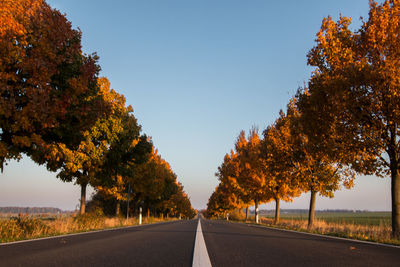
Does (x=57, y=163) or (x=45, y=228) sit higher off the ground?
(x=57, y=163)

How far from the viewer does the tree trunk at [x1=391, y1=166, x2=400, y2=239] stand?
11.7 metres

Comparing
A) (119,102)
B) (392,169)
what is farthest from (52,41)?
Result: (392,169)

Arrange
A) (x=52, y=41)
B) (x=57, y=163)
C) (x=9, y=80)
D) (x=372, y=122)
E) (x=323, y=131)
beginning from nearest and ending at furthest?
1. (x=9, y=80)
2. (x=52, y=41)
3. (x=372, y=122)
4. (x=323, y=131)
5. (x=57, y=163)

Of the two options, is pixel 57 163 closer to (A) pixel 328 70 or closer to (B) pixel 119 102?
(B) pixel 119 102

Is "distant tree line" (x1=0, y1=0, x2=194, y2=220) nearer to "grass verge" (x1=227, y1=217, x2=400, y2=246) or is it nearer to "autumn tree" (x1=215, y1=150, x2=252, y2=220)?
"grass verge" (x1=227, y1=217, x2=400, y2=246)

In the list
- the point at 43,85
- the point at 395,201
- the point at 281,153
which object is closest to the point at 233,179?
the point at 281,153

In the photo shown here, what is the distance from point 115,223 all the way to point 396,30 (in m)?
20.1

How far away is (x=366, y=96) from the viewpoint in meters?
12.6

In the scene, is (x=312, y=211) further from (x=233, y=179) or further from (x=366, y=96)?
(x=233, y=179)

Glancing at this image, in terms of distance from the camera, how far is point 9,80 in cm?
1098

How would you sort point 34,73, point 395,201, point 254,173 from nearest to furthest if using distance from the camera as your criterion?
point 34,73, point 395,201, point 254,173

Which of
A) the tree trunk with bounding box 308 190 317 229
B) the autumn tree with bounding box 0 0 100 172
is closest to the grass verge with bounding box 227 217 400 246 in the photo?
the tree trunk with bounding box 308 190 317 229

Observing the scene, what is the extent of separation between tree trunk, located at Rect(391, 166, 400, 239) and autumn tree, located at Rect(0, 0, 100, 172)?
1305cm

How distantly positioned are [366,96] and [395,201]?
4351 mm
